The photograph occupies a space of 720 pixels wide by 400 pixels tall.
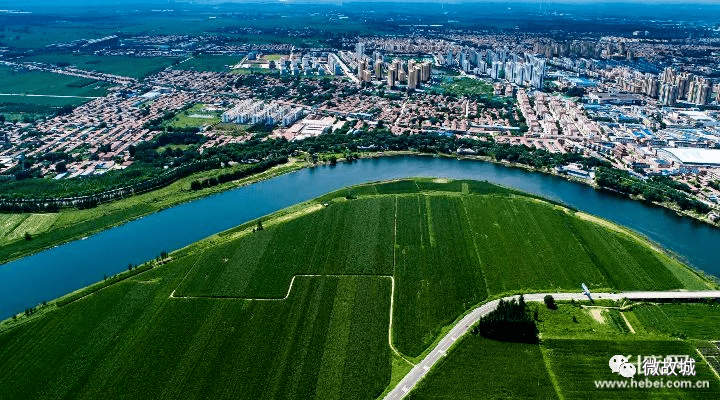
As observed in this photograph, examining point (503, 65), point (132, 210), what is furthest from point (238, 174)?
point (503, 65)

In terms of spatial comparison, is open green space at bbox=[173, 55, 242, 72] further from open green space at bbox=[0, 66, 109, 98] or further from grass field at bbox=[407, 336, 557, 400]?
grass field at bbox=[407, 336, 557, 400]

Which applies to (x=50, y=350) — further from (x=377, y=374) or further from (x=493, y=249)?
(x=493, y=249)

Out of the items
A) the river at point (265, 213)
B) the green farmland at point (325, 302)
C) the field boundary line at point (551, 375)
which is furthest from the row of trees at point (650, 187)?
the field boundary line at point (551, 375)

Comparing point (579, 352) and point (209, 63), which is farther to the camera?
point (209, 63)

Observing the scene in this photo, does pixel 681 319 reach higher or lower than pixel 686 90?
lower

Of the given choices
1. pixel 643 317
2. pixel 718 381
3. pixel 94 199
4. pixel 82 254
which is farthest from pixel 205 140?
pixel 718 381

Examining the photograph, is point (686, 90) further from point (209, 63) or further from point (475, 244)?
point (209, 63)

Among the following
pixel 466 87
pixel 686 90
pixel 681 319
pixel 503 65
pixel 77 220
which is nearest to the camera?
pixel 681 319

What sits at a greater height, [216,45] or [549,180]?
[216,45]
